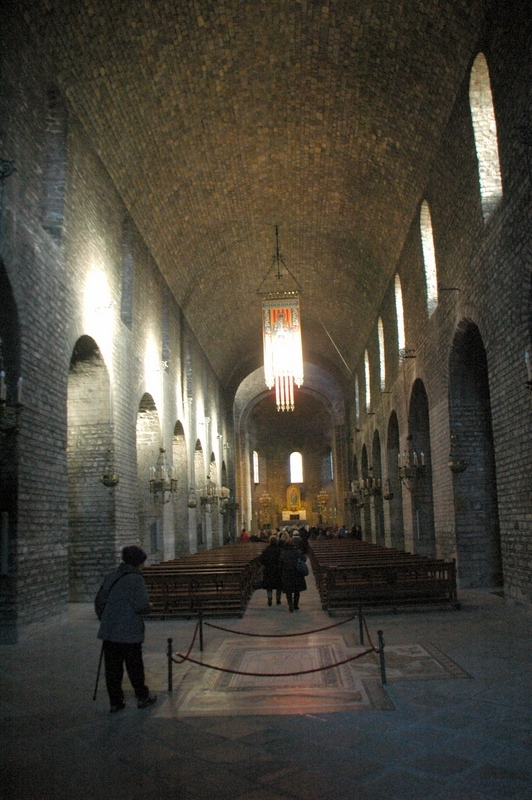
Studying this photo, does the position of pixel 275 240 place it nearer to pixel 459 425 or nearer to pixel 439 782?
pixel 459 425

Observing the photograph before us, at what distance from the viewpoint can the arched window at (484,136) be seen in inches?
441

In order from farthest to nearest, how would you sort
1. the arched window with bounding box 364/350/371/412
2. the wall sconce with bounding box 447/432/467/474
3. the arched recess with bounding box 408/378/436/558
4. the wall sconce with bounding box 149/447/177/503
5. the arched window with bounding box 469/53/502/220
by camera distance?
the arched window with bounding box 364/350/371/412
the wall sconce with bounding box 149/447/177/503
the arched recess with bounding box 408/378/436/558
the wall sconce with bounding box 447/432/467/474
the arched window with bounding box 469/53/502/220

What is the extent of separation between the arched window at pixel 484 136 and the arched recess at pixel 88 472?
7.74 metres

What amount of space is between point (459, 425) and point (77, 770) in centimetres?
1082

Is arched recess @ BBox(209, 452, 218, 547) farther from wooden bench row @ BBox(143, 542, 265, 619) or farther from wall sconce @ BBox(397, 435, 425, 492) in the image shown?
wooden bench row @ BBox(143, 542, 265, 619)

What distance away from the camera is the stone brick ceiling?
11703 mm

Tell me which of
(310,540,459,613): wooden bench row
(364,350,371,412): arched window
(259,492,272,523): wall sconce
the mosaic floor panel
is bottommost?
the mosaic floor panel

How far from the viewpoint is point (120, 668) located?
5.73m


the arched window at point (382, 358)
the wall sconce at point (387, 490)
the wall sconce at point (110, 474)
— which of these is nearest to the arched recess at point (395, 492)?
the wall sconce at point (387, 490)

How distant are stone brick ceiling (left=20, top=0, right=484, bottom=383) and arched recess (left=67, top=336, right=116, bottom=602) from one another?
4.51m

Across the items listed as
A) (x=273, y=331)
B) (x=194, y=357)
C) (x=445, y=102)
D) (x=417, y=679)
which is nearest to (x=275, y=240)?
(x=273, y=331)

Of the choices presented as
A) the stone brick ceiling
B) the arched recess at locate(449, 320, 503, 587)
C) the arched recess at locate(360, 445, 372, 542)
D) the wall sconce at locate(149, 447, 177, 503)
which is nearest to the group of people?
the arched recess at locate(449, 320, 503, 587)

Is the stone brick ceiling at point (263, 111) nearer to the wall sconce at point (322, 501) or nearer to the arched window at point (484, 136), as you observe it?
the arched window at point (484, 136)

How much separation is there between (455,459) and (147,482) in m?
9.15
